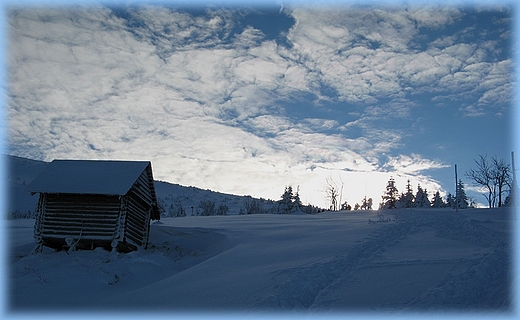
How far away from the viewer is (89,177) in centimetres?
2058

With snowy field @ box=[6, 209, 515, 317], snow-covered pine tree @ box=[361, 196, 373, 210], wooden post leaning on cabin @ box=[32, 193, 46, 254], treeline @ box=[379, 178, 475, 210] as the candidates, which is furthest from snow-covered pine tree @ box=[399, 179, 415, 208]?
wooden post leaning on cabin @ box=[32, 193, 46, 254]

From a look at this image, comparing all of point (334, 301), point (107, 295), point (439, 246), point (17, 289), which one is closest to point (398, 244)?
point (439, 246)

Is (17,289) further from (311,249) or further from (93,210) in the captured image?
(311,249)

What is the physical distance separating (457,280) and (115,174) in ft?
55.5

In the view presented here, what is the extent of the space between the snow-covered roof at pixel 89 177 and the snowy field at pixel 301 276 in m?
3.15

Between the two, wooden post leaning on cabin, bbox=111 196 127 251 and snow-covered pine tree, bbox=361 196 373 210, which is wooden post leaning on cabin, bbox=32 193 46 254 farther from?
snow-covered pine tree, bbox=361 196 373 210

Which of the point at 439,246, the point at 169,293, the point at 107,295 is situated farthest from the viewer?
the point at 439,246

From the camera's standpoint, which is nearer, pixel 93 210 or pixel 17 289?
pixel 17 289

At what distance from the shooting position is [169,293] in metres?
11.5

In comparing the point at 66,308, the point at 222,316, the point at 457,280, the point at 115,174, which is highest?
the point at 115,174

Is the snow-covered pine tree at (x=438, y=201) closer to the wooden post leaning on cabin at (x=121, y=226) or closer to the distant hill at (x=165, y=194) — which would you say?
the distant hill at (x=165, y=194)

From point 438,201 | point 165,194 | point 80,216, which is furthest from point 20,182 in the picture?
point 438,201

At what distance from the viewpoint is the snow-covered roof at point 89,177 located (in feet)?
64.0

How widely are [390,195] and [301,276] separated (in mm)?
71098
